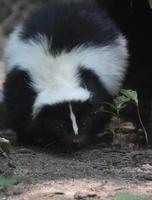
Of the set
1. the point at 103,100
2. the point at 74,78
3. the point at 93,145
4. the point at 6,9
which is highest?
the point at 74,78

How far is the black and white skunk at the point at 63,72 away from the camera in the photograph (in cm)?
589

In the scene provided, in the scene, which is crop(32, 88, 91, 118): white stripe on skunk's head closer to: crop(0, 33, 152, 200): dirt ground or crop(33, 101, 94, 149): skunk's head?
crop(33, 101, 94, 149): skunk's head

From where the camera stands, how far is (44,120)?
19.9 feet

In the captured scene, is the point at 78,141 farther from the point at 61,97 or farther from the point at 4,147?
the point at 4,147

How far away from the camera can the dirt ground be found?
4137 millimetres

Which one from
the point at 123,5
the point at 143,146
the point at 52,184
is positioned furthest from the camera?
the point at 123,5

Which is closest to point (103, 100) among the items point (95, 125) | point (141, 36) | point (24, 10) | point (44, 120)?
point (95, 125)

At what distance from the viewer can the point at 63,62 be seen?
19.6 feet

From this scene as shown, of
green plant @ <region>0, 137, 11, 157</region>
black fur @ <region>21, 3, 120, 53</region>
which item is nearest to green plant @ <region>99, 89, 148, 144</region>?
black fur @ <region>21, 3, 120, 53</region>

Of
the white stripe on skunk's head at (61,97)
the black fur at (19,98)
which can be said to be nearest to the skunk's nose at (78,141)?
the white stripe on skunk's head at (61,97)

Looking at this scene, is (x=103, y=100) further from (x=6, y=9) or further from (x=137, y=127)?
(x=6, y=9)

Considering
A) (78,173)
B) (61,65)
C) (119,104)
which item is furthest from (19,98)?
(78,173)

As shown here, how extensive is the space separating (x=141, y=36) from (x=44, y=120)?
2.28 metres

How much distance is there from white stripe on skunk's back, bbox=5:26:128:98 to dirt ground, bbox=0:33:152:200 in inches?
27.1
